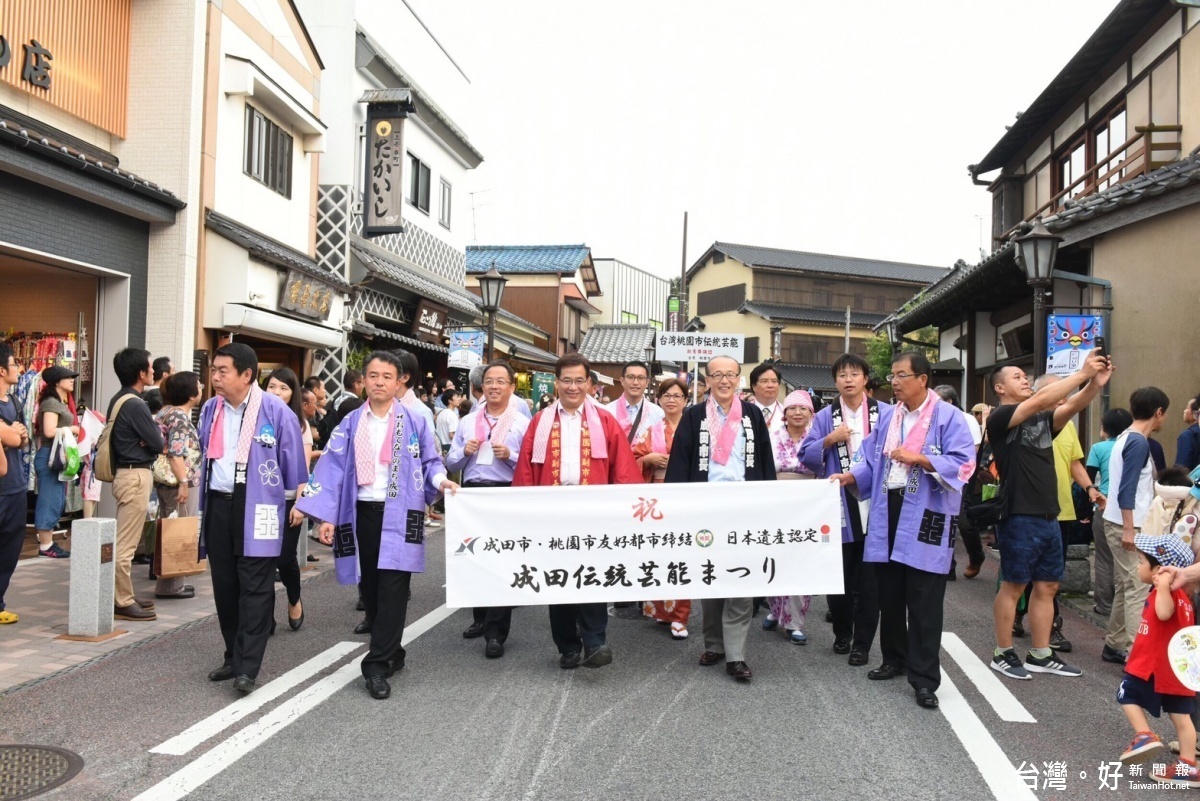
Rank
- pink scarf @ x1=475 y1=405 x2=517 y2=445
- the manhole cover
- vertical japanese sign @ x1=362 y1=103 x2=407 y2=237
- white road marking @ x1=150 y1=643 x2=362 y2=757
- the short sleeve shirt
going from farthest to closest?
vertical japanese sign @ x1=362 y1=103 x2=407 y2=237 → pink scarf @ x1=475 y1=405 x2=517 y2=445 → the short sleeve shirt → white road marking @ x1=150 y1=643 x2=362 y2=757 → the manhole cover

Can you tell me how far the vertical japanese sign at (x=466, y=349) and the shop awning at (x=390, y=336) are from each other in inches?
80.7

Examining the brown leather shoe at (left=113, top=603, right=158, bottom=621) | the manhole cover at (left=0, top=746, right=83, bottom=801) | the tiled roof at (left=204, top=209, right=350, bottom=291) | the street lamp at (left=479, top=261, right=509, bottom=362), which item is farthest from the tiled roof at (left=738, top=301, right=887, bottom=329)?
the manhole cover at (left=0, top=746, right=83, bottom=801)

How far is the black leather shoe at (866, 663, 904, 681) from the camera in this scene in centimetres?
589

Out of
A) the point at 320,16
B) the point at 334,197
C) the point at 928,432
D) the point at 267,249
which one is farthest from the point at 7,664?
the point at 320,16

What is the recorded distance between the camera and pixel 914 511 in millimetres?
5668

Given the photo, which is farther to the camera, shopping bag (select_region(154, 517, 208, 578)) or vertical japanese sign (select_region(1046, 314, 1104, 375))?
vertical japanese sign (select_region(1046, 314, 1104, 375))

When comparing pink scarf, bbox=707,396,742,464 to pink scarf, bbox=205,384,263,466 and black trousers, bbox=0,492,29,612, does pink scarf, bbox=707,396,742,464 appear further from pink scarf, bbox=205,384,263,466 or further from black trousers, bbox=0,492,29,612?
black trousers, bbox=0,492,29,612

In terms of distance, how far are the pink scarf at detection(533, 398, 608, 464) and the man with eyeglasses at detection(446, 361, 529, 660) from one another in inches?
24.3

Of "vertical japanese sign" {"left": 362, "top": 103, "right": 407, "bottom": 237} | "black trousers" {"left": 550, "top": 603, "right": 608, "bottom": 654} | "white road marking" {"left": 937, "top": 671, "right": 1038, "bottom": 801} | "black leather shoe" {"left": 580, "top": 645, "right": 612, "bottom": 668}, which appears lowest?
"white road marking" {"left": 937, "top": 671, "right": 1038, "bottom": 801}

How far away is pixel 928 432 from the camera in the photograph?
18.7ft

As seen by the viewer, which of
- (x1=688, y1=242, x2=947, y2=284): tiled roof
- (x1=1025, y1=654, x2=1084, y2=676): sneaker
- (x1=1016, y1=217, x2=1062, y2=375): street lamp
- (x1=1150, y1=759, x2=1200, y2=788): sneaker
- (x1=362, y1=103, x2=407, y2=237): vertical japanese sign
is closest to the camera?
(x1=1150, y1=759, x2=1200, y2=788): sneaker

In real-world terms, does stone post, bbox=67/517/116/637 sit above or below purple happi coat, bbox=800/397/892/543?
below

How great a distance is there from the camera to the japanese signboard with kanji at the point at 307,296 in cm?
1404

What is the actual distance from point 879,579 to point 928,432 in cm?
108
